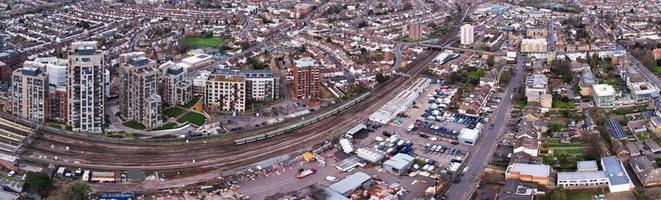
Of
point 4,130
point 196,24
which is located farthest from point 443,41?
point 4,130

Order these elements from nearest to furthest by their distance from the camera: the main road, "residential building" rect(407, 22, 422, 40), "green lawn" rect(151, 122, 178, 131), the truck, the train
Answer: the truck, the main road, the train, "green lawn" rect(151, 122, 178, 131), "residential building" rect(407, 22, 422, 40)

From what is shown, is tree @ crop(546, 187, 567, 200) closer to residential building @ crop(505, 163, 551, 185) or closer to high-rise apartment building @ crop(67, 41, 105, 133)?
residential building @ crop(505, 163, 551, 185)

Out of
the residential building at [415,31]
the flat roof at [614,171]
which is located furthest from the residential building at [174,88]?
the residential building at [415,31]

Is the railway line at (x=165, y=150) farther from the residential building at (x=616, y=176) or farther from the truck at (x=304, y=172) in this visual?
the residential building at (x=616, y=176)

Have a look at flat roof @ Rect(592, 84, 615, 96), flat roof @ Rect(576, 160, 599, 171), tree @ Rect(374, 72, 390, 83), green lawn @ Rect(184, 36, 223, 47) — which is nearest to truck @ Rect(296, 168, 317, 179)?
flat roof @ Rect(576, 160, 599, 171)

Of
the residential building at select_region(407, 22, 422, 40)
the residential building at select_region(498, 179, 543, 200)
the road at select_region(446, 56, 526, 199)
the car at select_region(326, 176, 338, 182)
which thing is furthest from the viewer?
the residential building at select_region(407, 22, 422, 40)

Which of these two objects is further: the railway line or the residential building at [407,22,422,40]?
the residential building at [407,22,422,40]

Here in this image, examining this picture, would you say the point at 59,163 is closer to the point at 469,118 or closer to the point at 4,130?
the point at 4,130
